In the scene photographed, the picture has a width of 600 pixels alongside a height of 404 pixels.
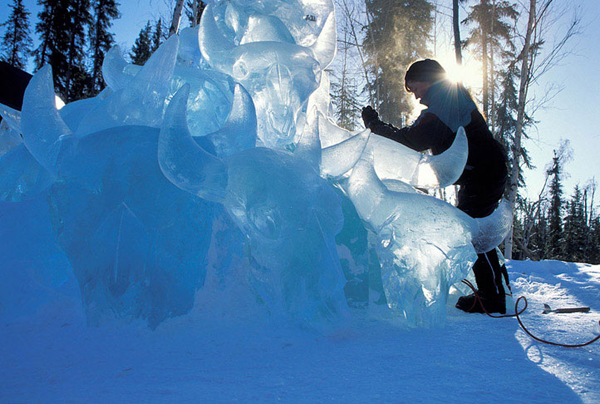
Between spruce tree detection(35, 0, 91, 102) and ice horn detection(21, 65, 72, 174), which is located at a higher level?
spruce tree detection(35, 0, 91, 102)

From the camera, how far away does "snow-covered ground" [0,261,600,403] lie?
104cm

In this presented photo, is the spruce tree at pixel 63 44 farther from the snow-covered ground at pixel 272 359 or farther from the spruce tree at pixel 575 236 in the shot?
the spruce tree at pixel 575 236

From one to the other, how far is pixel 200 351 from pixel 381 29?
1460 centimetres

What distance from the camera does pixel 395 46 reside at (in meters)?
13.3

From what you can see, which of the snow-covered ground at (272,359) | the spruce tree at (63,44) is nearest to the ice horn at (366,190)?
the snow-covered ground at (272,359)

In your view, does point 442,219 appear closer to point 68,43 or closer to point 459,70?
point 459,70

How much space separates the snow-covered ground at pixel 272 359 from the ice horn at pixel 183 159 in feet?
2.11

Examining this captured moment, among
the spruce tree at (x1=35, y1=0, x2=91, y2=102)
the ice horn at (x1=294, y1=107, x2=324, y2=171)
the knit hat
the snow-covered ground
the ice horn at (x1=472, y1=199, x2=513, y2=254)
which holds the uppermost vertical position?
the spruce tree at (x1=35, y1=0, x2=91, y2=102)

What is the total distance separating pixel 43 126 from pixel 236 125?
0.98 m

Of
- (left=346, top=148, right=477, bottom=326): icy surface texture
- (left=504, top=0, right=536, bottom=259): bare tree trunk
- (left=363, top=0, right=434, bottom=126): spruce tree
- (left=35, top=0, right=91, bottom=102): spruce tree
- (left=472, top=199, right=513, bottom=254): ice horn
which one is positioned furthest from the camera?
(left=35, top=0, right=91, bottom=102): spruce tree

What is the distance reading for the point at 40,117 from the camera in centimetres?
176

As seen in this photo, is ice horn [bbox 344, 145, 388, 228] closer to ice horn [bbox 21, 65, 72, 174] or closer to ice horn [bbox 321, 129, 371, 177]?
ice horn [bbox 321, 129, 371, 177]

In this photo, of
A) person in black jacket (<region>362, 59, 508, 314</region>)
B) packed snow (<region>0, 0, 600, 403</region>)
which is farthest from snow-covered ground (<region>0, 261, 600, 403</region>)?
person in black jacket (<region>362, 59, 508, 314</region>)

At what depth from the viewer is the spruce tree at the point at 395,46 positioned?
13042 mm
